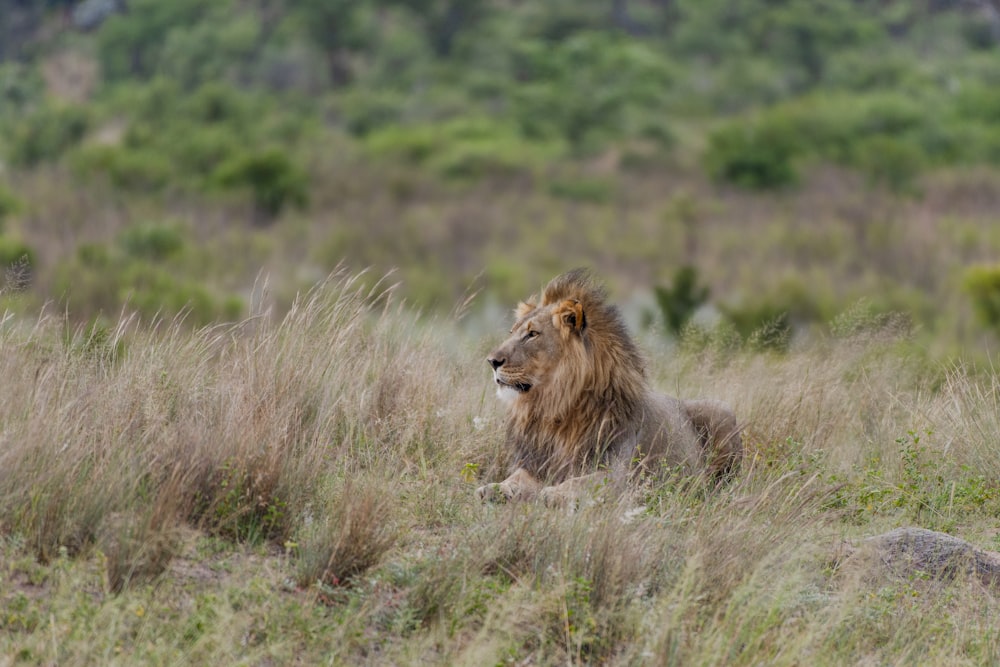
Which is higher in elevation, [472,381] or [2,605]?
[2,605]

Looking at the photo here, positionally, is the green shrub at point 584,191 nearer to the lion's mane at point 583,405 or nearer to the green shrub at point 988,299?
the green shrub at point 988,299

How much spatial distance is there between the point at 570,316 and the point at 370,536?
5.89ft

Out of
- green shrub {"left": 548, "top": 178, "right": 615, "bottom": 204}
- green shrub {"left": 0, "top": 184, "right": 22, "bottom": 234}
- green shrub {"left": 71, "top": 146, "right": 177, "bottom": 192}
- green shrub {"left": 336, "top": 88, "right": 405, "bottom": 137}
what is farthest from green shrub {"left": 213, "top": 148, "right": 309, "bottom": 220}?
green shrub {"left": 336, "top": 88, "right": 405, "bottom": 137}

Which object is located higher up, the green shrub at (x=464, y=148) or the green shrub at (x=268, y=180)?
the green shrub at (x=268, y=180)

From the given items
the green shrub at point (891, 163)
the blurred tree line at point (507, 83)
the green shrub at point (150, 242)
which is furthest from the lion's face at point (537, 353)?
the green shrub at point (891, 163)

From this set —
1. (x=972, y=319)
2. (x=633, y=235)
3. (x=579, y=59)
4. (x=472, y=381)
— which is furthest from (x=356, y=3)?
(x=472, y=381)

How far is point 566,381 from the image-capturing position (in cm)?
640

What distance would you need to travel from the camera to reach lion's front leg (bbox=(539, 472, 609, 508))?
5586 mm

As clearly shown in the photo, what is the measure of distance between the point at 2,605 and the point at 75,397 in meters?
1.31

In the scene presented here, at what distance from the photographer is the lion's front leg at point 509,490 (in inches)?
234

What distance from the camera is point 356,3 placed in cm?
6141

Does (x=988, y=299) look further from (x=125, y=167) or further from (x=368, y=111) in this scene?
(x=368, y=111)

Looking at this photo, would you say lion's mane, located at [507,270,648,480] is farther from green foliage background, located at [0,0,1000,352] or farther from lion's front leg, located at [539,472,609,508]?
green foliage background, located at [0,0,1000,352]

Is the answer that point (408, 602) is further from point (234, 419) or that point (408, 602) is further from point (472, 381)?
point (472, 381)
